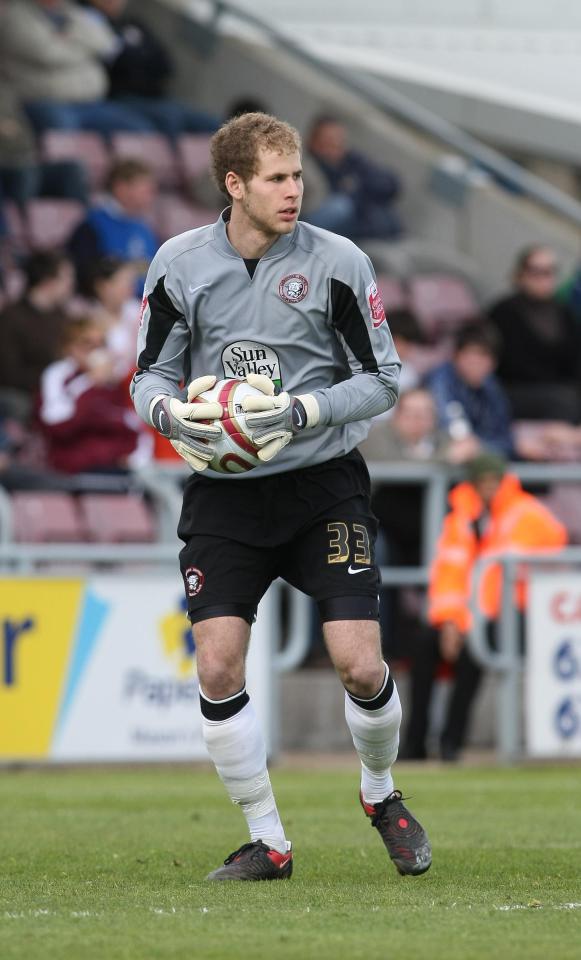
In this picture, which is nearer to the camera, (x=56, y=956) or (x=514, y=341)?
(x=56, y=956)

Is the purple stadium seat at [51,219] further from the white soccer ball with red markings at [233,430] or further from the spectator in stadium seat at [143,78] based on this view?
the white soccer ball with red markings at [233,430]

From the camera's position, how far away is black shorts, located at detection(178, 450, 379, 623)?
6098 millimetres

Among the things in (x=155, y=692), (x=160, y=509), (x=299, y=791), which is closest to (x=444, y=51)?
(x=160, y=509)

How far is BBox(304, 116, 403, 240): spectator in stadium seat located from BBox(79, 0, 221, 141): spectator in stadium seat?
3.70 ft

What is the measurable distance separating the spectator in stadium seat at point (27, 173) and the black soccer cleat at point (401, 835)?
1043 centimetres

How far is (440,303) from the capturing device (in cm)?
1698

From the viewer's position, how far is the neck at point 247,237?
20.0 feet

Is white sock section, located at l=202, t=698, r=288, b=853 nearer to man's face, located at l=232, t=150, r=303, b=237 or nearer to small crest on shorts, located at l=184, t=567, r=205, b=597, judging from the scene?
small crest on shorts, located at l=184, t=567, r=205, b=597

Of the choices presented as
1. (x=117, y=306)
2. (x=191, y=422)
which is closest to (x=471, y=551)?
(x=117, y=306)

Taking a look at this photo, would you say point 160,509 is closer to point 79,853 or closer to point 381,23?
point 79,853

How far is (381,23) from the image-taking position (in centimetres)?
2039

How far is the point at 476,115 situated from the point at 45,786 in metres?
11.6

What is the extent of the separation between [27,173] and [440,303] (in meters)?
3.68

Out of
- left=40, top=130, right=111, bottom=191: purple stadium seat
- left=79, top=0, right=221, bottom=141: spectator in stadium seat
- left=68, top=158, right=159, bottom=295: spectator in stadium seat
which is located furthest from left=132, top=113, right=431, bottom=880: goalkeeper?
left=79, top=0, right=221, bottom=141: spectator in stadium seat
